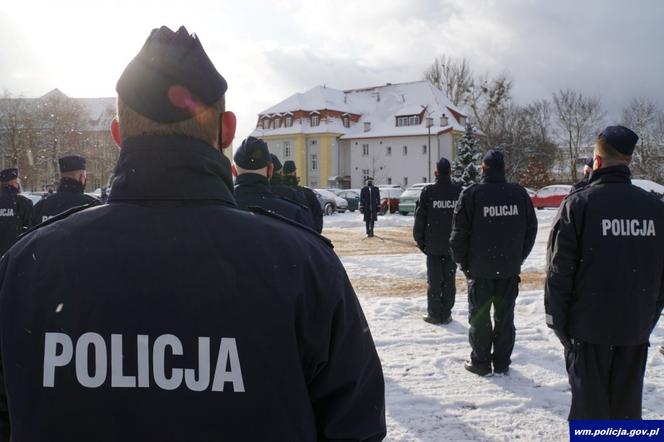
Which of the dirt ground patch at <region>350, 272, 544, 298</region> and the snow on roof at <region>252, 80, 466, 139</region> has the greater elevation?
the snow on roof at <region>252, 80, 466, 139</region>

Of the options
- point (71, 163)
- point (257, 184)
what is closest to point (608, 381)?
point (257, 184)

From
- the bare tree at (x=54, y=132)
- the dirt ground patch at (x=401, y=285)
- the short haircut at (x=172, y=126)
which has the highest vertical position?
the bare tree at (x=54, y=132)

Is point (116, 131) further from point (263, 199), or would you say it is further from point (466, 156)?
point (466, 156)

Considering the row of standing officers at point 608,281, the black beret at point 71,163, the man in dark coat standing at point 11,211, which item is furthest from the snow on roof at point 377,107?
the row of standing officers at point 608,281

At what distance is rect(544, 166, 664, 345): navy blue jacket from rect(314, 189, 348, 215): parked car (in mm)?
25647

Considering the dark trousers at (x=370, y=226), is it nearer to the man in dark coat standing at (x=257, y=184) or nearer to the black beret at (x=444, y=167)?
the black beret at (x=444, y=167)

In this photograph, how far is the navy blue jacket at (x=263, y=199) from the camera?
458 cm

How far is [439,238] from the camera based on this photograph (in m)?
7.33

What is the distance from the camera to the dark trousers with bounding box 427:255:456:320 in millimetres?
7383

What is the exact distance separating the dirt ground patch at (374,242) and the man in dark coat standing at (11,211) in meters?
8.51

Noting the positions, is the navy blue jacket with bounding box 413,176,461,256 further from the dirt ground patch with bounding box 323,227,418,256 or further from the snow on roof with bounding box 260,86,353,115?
the snow on roof with bounding box 260,86,353,115

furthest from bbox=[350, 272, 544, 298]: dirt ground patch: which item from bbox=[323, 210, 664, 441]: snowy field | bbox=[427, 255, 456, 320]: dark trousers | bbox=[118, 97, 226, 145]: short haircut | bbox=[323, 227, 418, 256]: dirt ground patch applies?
bbox=[118, 97, 226, 145]: short haircut

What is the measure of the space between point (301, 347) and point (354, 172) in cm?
5921

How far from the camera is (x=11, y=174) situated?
291 inches
